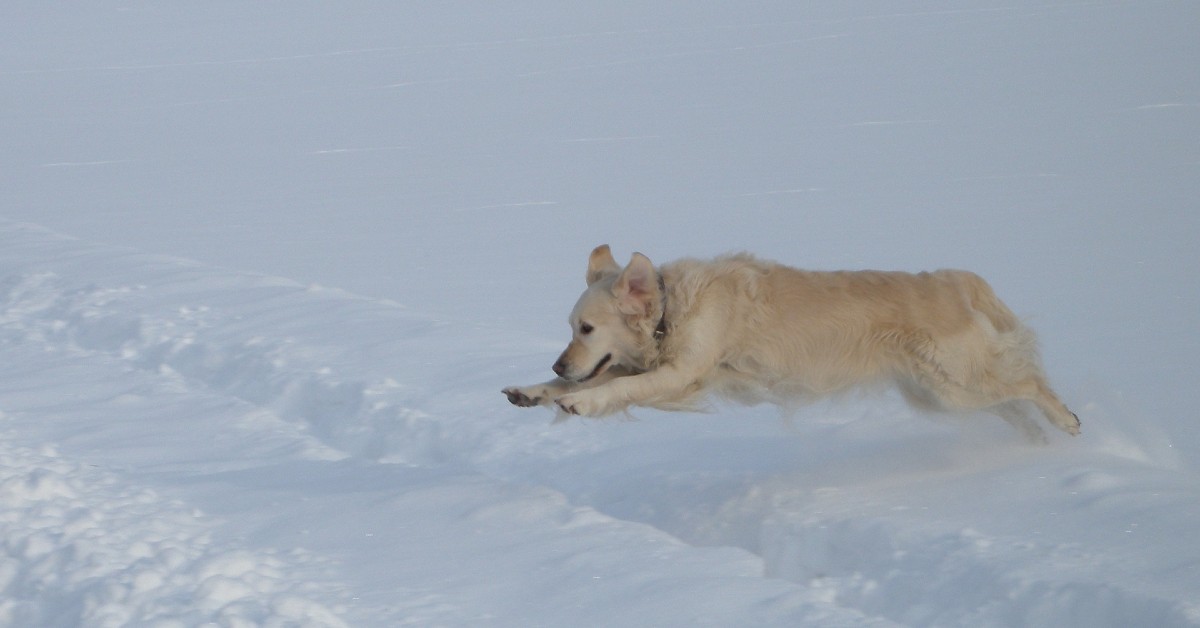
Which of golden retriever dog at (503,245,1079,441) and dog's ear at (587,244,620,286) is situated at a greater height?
dog's ear at (587,244,620,286)

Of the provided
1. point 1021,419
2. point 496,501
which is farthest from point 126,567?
point 1021,419

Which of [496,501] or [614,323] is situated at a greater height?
[614,323]

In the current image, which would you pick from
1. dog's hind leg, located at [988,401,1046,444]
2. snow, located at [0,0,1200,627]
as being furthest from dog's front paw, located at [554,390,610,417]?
dog's hind leg, located at [988,401,1046,444]

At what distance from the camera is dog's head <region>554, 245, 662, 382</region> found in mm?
5508

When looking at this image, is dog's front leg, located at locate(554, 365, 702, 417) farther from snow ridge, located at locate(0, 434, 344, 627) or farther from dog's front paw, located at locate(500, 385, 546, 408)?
snow ridge, located at locate(0, 434, 344, 627)

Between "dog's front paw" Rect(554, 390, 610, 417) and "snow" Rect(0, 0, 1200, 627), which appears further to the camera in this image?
"dog's front paw" Rect(554, 390, 610, 417)

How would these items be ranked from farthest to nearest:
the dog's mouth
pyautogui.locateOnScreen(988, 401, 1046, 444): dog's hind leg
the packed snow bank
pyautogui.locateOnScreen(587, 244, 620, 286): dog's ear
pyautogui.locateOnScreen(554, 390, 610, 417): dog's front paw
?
1. pyautogui.locateOnScreen(988, 401, 1046, 444): dog's hind leg
2. pyautogui.locateOnScreen(587, 244, 620, 286): dog's ear
3. the dog's mouth
4. pyautogui.locateOnScreen(554, 390, 610, 417): dog's front paw
5. the packed snow bank

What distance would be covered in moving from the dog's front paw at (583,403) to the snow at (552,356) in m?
0.40

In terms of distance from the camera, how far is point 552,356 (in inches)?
296

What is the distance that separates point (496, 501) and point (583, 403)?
1.80ft

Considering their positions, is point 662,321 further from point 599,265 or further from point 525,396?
point 525,396

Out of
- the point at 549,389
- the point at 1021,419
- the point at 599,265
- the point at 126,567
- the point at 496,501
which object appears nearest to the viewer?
the point at 126,567

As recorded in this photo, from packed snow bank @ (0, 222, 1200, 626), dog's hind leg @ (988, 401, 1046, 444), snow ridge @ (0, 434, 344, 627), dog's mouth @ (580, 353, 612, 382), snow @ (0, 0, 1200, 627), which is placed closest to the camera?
snow ridge @ (0, 434, 344, 627)

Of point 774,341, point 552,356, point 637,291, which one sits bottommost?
point 552,356
